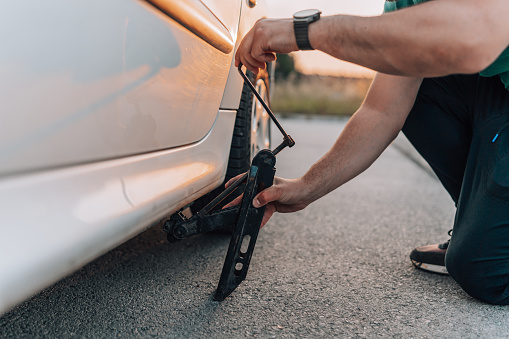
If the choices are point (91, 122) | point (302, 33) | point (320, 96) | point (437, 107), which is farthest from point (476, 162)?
point (320, 96)

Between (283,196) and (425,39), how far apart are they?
1.91 feet

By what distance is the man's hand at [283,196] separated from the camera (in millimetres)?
1294

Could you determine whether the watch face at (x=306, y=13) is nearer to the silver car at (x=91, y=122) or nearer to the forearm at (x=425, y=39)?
the forearm at (x=425, y=39)

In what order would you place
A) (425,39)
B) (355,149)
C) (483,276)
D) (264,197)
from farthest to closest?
(355,149) < (483,276) < (264,197) < (425,39)

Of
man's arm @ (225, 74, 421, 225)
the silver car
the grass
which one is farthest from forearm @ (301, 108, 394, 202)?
the grass

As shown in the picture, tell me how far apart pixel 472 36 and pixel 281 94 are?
14820 mm

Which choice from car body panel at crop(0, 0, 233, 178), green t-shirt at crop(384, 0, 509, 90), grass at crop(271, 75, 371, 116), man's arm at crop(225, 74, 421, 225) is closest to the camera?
car body panel at crop(0, 0, 233, 178)

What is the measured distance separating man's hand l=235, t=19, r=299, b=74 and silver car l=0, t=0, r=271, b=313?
126 millimetres

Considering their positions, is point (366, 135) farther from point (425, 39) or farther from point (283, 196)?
Answer: point (425, 39)

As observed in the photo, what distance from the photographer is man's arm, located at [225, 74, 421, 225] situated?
1485 mm

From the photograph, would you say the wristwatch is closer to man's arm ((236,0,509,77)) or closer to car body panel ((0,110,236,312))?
man's arm ((236,0,509,77))

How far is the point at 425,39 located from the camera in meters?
0.99

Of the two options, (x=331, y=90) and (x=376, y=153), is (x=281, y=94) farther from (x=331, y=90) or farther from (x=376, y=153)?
(x=376, y=153)

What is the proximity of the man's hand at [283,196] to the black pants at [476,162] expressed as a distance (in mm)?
507
